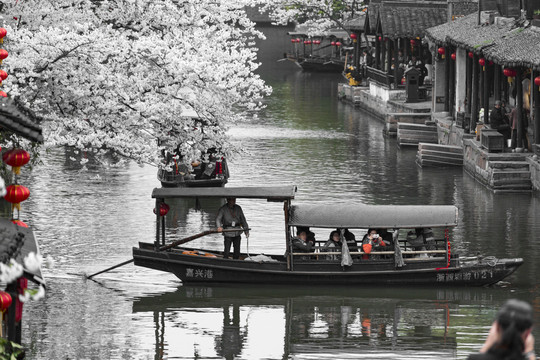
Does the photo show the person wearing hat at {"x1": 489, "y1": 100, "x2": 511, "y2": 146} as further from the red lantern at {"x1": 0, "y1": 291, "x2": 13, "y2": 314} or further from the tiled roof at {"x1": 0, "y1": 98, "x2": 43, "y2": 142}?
the red lantern at {"x1": 0, "y1": 291, "x2": 13, "y2": 314}

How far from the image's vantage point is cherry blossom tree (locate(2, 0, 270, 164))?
59.8ft

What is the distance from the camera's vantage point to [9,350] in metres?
A: 10.3

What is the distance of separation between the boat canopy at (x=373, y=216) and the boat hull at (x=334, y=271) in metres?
0.72

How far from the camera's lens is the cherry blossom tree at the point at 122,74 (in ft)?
59.8

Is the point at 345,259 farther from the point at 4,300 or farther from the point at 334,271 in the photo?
the point at 4,300

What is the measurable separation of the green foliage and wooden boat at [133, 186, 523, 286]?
9.29 m

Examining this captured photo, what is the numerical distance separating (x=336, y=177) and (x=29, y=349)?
19249mm

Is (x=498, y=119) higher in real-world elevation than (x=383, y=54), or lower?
lower

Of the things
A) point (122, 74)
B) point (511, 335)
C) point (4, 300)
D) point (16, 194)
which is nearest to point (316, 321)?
point (122, 74)

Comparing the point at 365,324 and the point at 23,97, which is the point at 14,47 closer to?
the point at 23,97

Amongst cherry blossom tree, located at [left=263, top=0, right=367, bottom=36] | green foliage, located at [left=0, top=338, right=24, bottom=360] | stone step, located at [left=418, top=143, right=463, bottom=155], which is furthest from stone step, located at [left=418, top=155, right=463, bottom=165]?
cherry blossom tree, located at [left=263, top=0, right=367, bottom=36]

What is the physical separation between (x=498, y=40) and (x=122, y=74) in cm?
1591

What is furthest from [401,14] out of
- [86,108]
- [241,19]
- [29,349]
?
[29,349]

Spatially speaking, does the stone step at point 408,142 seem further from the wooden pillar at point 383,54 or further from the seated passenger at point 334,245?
the seated passenger at point 334,245
